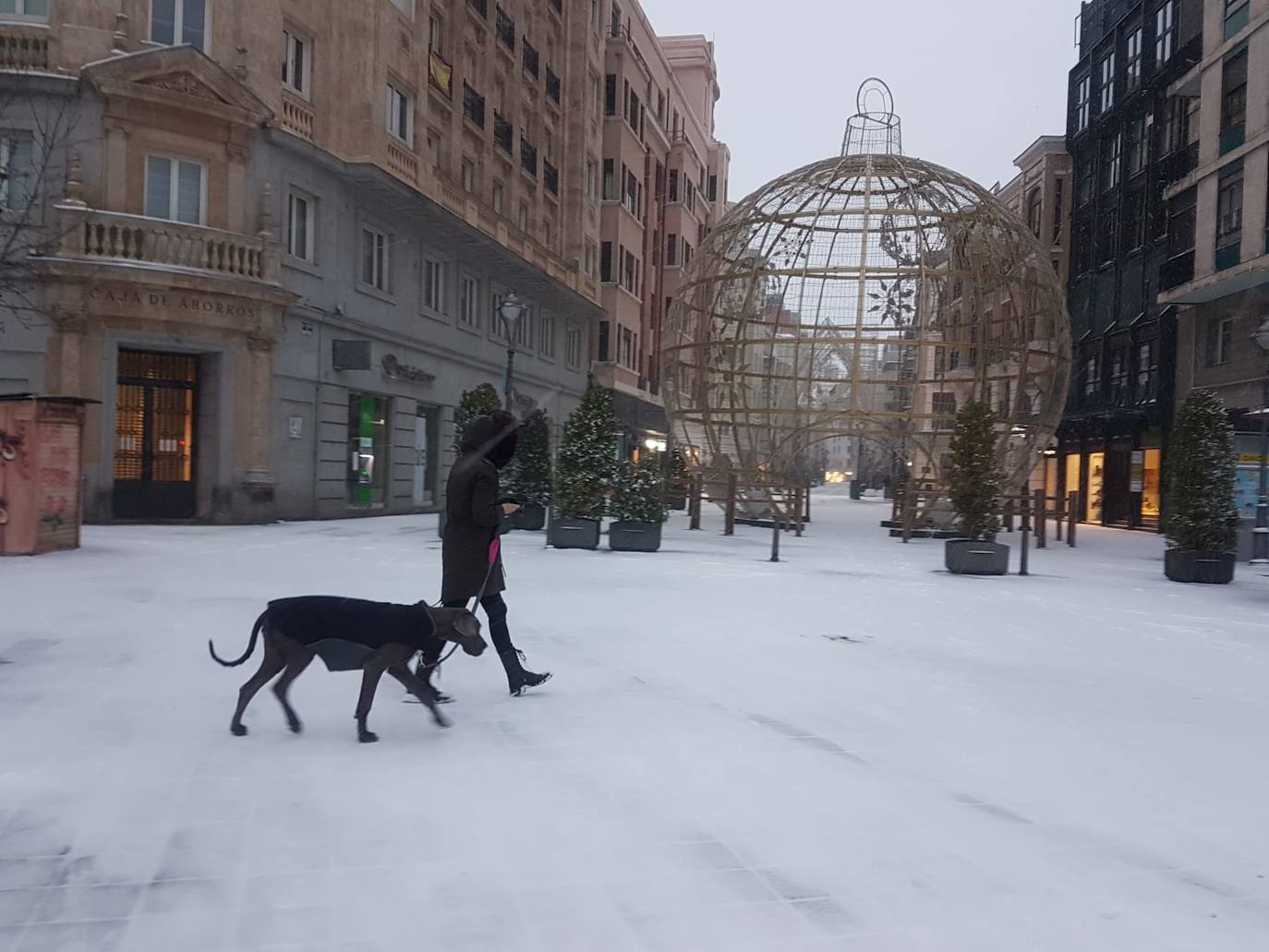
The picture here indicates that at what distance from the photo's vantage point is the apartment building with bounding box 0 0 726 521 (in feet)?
57.8

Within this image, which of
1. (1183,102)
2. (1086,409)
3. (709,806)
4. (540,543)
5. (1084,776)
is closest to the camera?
(709,806)

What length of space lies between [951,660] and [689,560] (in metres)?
7.37

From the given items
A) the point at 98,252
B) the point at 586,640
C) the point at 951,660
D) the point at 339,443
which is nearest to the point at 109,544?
the point at 98,252

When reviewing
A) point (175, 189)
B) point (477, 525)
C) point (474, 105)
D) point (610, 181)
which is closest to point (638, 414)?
point (610, 181)

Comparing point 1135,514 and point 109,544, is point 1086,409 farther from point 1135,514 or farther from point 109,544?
point 109,544

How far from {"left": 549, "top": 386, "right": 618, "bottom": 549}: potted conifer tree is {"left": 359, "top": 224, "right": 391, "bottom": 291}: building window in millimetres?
9477

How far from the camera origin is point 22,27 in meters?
17.7

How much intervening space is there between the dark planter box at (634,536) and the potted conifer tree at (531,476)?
3264 mm

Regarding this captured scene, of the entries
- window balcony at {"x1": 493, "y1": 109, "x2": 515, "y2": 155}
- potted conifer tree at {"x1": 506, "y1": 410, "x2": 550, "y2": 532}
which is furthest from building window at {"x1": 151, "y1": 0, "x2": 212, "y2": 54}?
window balcony at {"x1": 493, "y1": 109, "x2": 515, "y2": 155}

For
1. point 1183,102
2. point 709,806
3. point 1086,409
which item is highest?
point 1183,102

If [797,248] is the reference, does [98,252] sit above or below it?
below

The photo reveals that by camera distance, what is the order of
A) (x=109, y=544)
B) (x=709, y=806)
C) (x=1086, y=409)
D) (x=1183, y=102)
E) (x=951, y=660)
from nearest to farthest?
(x=709, y=806) → (x=951, y=660) → (x=109, y=544) → (x=1183, y=102) → (x=1086, y=409)

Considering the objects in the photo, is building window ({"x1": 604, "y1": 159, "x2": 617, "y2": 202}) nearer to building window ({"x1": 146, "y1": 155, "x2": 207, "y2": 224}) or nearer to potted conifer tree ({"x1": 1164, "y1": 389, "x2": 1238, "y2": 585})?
building window ({"x1": 146, "y1": 155, "x2": 207, "y2": 224})

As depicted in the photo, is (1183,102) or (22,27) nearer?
(22,27)
